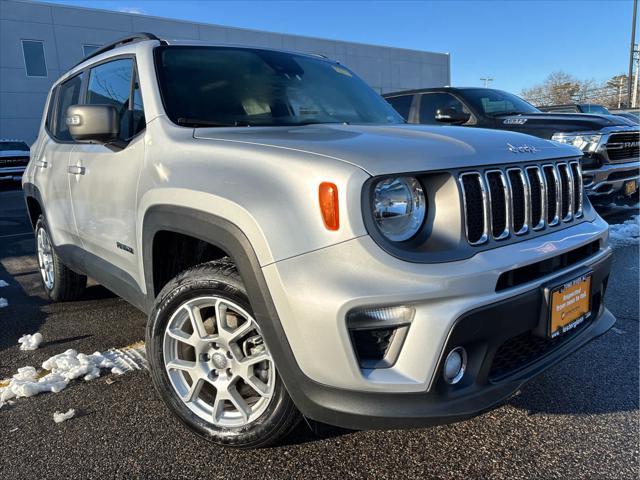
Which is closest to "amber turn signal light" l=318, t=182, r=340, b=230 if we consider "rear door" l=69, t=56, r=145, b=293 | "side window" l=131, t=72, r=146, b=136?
"rear door" l=69, t=56, r=145, b=293

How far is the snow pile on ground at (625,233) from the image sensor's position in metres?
6.05

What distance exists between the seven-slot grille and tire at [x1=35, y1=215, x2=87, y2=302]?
11.4 ft

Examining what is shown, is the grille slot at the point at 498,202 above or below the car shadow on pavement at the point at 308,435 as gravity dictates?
above

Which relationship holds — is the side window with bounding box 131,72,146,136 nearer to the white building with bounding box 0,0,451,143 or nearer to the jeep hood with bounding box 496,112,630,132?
the jeep hood with bounding box 496,112,630,132

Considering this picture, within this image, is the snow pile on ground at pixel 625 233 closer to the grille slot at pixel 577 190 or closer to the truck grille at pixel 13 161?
the grille slot at pixel 577 190

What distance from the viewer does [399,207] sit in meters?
1.82

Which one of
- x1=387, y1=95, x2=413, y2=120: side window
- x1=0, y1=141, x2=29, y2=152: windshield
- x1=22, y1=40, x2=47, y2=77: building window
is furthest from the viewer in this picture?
x1=22, y1=40, x2=47, y2=77: building window

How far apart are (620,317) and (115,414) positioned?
11.4 ft

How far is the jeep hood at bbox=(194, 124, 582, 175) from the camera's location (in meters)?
1.80

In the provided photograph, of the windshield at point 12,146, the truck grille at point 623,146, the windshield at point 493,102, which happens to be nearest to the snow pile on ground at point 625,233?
the truck grille at point 623,146

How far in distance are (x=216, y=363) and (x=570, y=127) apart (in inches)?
231

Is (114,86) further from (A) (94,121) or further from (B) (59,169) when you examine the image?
(B) (59,169)

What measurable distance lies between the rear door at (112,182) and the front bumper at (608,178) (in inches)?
212

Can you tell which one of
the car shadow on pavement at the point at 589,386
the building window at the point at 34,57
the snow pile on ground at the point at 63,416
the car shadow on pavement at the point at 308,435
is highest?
the building window at the point at 34,57
